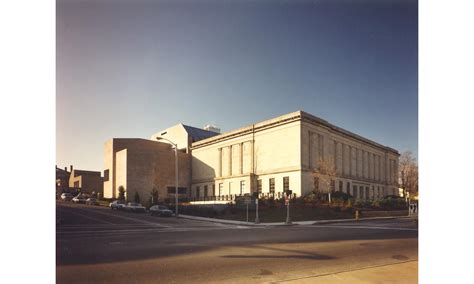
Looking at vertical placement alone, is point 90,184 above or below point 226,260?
below

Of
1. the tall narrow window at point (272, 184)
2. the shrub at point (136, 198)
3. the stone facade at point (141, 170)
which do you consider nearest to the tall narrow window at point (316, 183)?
the tall narrow window at point (272, 184)

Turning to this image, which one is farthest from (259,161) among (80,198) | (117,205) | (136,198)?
(80,198)

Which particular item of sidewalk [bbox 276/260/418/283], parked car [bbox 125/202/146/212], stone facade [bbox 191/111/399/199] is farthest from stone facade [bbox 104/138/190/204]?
sidewalk [bbox 276/260/418/283]

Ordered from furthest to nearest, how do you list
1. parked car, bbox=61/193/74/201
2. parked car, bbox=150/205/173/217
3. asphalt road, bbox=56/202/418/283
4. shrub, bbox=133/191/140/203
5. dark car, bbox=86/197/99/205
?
shrub, bbox=133/191/140/203
dark car, bbox=86/197/99/205
parked car, bbox=61/193/74/201
parked car, bbox=150/205/173/217
asphalt road, bbox=56/202/418/283

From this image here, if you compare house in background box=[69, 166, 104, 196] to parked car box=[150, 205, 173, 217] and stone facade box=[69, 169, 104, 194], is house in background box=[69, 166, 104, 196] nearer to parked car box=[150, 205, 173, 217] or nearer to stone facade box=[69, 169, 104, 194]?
stone facade box=[69, 169, 104, 194]

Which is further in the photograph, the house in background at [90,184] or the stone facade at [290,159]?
the house in background at [90,184]

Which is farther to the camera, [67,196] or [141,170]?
[141,170]

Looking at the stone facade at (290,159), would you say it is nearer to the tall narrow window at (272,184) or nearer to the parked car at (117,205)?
the tall narrow window at (272,184)

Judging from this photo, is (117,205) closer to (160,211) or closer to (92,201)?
(92,201)
